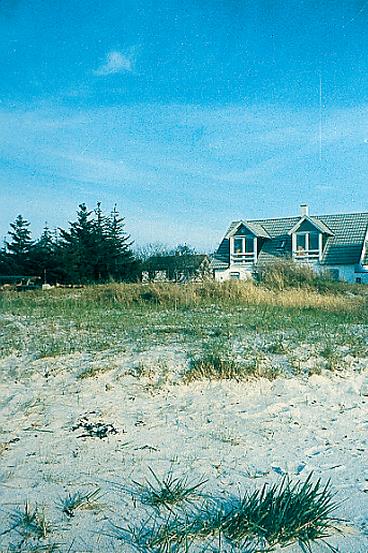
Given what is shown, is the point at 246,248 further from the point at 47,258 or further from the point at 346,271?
the point at 47,258

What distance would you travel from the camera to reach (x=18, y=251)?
14.1 meters

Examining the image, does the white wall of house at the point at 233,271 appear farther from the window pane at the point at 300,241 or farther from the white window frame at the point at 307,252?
the window pane at the point at 300,241

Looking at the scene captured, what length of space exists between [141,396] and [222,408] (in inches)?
28.4

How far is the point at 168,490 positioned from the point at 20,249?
1193 cm

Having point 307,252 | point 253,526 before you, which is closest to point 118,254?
point 307,252

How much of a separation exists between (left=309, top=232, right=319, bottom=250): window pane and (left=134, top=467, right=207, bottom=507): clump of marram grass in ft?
89.5

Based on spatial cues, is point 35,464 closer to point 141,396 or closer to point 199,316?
point 141,396

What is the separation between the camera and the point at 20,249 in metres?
14.0

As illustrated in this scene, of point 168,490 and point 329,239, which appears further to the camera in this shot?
point 329,239

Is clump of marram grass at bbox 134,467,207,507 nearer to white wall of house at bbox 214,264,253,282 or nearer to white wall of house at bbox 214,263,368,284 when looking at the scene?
white wall of house at bbox 214,263,368,284

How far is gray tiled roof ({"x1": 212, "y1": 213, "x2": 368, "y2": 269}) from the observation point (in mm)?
28812

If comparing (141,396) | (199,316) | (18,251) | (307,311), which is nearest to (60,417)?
(141,396)

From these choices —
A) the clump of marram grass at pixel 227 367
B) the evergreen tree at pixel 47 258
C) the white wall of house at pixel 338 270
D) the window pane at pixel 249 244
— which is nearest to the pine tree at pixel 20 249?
the evergreen tree at pixel 47 258

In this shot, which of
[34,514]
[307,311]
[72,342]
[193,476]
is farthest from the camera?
[307,311]
